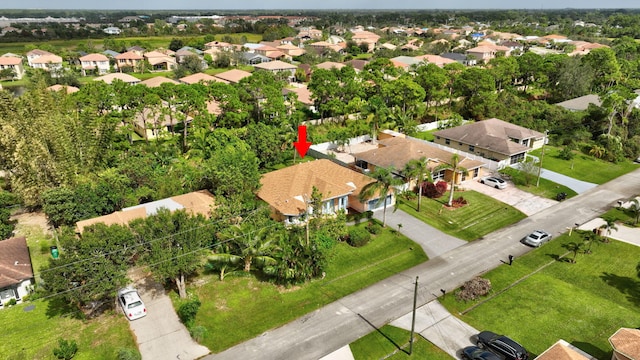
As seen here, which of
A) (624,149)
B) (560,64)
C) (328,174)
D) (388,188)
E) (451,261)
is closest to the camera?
(451,261)

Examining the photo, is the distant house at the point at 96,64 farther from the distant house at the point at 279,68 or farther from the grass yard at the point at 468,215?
the grass yard at the point at 468,215

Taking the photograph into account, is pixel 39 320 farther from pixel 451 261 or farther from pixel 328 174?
pixel 451 261

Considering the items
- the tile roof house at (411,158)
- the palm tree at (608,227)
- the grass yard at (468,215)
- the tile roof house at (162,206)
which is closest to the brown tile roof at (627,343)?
the grass yard at (468,215)

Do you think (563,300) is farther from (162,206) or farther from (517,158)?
(162,206)

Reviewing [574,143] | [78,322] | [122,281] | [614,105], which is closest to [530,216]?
[574,143]

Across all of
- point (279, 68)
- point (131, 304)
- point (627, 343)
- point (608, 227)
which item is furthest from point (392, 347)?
point (279, 68)
